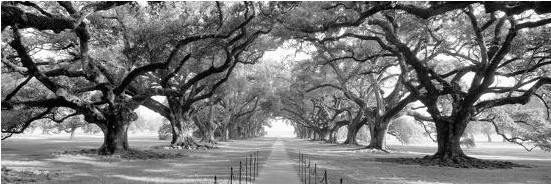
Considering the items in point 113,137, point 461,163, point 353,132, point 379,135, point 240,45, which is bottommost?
point 461,163

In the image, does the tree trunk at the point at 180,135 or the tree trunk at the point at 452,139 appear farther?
the tree trunk at the point at 180,135

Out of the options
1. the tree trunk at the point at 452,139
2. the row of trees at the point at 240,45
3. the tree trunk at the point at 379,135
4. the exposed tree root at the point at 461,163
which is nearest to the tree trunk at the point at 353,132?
the tree trunk at the point at 379,135

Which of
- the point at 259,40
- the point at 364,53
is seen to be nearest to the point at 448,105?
the point at 364,53

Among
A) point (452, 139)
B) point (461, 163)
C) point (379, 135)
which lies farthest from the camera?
point (379, 135)

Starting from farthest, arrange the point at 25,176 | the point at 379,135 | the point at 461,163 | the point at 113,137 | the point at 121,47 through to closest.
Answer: the point at 379,135
the point at 121,47
the point at 113,137
the point at 461,163
the point at 25,176

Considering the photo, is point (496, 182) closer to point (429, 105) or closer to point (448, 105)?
point (429, 105)

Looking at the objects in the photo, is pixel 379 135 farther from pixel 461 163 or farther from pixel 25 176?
pixel 25 176

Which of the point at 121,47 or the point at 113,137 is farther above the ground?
the point at 121,47

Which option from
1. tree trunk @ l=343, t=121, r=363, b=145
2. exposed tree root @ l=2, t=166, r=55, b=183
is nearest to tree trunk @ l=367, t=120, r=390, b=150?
tree trunk @ l=343, t=121, r=363, b=145

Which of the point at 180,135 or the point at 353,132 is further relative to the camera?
the point at 353,132

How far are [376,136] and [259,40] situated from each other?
14.2 m

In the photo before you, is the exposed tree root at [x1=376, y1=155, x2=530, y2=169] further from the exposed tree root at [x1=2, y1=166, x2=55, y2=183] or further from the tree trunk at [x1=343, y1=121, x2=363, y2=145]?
the tree trunk at [x1=343, y1=121, x2=363, y2=145]

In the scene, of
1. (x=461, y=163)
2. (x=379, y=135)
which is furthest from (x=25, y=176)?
(x=379, y=135)

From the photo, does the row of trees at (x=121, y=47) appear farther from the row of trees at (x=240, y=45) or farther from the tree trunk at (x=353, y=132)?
the tree trunk at (x=353, y=132)
